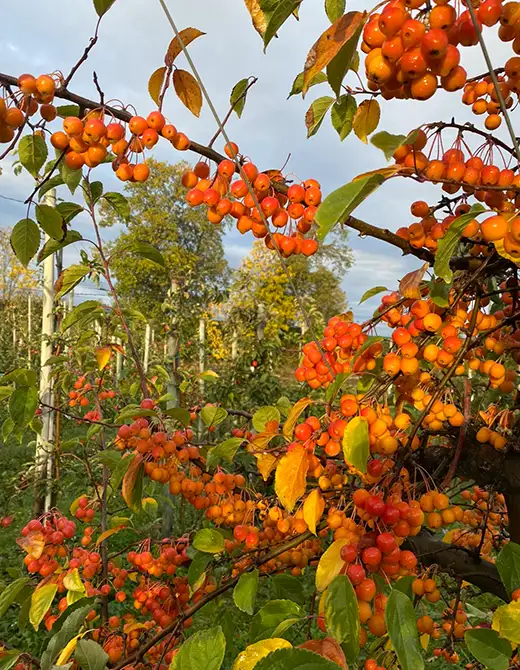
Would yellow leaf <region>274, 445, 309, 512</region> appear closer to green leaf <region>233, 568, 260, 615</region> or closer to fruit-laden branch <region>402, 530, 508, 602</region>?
green leaf <region>233, 568, 260, 615</region>

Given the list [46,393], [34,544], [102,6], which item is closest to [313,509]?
[102,6]

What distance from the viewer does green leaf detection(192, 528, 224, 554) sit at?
100 cm


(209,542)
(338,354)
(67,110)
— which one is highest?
(67,110)

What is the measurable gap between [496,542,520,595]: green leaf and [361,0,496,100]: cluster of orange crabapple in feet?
2.20

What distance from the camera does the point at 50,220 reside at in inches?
31.4

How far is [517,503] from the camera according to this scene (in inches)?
36.9

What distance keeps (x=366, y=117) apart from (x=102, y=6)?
1.39ft

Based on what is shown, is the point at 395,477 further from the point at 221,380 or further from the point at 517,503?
the point at 221,380

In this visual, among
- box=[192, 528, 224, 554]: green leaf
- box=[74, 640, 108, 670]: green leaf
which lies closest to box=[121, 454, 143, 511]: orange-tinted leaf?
box=[192, 528, 224, 554]: green leaf

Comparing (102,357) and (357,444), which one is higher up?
(102,357)

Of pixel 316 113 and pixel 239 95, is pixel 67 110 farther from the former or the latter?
pixel 316 113

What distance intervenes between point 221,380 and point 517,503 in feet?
13.3

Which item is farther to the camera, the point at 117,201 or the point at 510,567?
the point at 117,201

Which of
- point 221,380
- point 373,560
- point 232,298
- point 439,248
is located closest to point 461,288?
point 439,248
